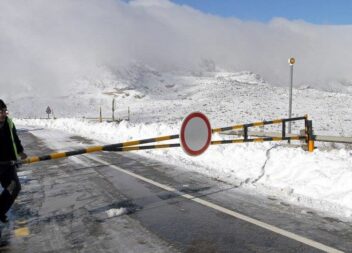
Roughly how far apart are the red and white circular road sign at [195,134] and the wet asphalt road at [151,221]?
36.7 inches

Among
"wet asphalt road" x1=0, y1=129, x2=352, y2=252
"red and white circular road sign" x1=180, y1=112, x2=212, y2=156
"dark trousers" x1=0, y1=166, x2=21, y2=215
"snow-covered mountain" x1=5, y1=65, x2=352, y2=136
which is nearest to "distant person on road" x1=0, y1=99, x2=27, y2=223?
"dark trousers" x1=0, y1=166, x2=21, y2=215

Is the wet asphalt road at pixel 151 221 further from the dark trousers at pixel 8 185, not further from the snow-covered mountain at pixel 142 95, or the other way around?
the snow-covered mountain at pixel 142 95

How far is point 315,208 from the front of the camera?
262 inches

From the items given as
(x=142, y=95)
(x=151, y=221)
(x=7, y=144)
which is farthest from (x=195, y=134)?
(x=142, y=95)

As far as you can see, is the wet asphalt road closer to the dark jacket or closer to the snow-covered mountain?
the dark jacket

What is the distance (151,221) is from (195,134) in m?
2.45

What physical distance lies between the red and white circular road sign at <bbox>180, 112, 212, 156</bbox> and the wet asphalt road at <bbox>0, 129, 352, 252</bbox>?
93cm

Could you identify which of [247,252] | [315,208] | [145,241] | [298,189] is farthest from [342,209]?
[145,241]

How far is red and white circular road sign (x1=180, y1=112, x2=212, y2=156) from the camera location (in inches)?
307

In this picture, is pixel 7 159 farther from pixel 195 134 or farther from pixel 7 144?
pixel 195 134

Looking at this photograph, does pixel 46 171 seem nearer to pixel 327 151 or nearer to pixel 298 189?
pixel 298 189

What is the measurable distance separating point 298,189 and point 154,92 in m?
106

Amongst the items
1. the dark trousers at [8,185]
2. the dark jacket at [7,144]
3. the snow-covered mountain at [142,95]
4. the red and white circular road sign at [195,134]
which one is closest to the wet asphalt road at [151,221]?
the dark trousers at [8,185]

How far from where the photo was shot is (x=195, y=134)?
8.02 meters
